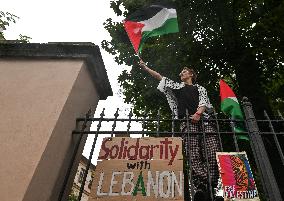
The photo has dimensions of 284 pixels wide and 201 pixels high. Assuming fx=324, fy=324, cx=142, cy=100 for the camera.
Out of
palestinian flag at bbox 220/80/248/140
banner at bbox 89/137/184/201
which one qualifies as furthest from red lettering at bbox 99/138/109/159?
palestinian flag at bbox 220/80/248/140

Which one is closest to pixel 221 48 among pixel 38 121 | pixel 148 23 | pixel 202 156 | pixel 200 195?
pixel 148 23

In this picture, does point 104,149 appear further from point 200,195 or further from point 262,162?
point 262,162

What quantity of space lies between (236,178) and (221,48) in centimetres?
685

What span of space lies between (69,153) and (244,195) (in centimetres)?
175

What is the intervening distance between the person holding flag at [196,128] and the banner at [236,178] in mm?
305

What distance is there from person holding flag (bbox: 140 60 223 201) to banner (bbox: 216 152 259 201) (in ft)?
1.00

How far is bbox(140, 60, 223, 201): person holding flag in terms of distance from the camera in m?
3.80

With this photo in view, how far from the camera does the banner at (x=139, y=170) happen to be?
2.89 m

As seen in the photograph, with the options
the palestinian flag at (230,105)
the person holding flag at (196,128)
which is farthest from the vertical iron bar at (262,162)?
the palestinian flag at (230,105)

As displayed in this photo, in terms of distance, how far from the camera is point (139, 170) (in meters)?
3.07

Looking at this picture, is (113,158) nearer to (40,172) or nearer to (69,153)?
(69,153)

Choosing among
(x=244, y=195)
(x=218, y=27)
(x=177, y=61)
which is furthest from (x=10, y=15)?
(x=244, y=195)

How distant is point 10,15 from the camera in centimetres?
895

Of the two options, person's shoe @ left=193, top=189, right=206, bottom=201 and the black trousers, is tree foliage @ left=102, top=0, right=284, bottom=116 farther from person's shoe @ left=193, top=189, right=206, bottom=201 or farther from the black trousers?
person's shoe @ left=193, top=189, right=206, bottom=201
